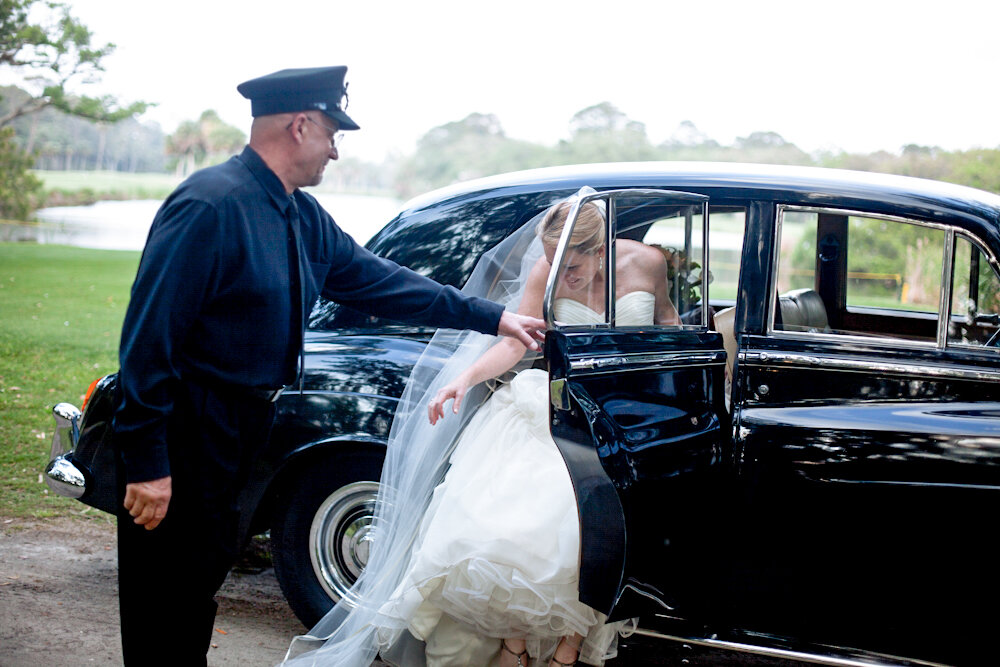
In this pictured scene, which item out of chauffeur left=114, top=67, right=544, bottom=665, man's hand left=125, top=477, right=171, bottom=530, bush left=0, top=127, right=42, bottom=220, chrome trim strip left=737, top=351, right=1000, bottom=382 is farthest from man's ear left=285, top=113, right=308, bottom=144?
bush left=0, top=127, right=42, bottom=220

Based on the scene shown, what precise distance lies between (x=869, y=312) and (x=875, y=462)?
1773 millimetres

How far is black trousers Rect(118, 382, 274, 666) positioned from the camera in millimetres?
2412

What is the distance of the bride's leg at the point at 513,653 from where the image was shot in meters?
3.20

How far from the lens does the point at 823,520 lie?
3.04m

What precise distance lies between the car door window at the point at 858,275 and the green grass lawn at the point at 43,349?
4263mm

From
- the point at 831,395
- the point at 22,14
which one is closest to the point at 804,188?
the point at 831,395

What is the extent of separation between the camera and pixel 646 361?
9.81 feet

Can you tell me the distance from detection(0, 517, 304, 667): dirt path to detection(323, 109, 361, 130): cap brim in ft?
7.35

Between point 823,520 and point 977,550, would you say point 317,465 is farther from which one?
point 977,550

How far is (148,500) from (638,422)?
5.07 ft

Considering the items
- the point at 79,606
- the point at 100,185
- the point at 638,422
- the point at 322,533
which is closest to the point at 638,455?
the point at 638,422

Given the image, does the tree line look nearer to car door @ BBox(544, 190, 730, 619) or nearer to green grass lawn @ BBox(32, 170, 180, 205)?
green grass lawn @ BBox(32, 170, 180, 205)

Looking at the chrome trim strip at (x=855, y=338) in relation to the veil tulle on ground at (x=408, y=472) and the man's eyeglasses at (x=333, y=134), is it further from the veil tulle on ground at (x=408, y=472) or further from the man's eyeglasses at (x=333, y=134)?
the man's eyeglasses at (x=333, y=134)

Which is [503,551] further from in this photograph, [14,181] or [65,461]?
[14,181]
